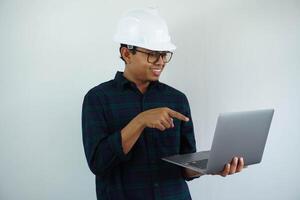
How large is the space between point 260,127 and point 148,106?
1.34 ft

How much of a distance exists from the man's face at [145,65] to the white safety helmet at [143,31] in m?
0.03

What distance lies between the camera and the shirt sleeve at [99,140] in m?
1.15

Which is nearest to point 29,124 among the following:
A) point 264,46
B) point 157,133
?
point 157,133

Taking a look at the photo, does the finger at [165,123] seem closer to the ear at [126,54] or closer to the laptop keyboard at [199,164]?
the laptop keyboard at [199,164]

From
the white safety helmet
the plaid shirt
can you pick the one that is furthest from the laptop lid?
the white safety helmet

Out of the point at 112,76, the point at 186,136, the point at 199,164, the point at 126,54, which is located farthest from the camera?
the point at 112,76

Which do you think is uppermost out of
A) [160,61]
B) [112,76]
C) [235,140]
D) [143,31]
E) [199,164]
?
[143,31]

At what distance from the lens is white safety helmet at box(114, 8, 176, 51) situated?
49.1 inches

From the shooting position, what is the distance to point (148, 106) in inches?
52.1

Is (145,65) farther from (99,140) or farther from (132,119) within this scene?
(99,140)

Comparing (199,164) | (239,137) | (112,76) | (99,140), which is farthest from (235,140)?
(112,76)

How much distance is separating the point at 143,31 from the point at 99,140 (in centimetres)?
41

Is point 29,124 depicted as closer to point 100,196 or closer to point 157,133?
point 100,196

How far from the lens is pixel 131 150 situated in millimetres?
1258
